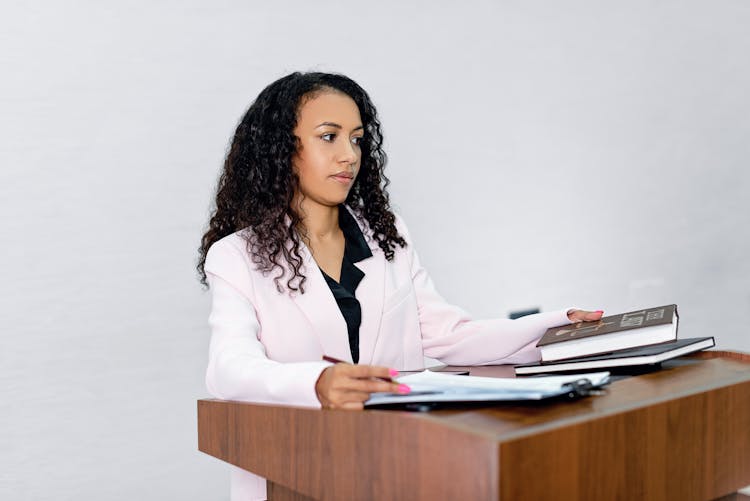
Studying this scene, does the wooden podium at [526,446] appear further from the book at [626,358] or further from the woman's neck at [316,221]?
the woman's neck at [316,221]

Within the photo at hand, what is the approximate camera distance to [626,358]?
49.7 inches

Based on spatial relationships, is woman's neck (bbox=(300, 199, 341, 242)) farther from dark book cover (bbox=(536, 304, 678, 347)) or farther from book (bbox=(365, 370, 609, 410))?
book (bbox=(365, 370, 609, 410))

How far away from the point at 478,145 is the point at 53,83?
176 centimetres

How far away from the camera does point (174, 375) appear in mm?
2840

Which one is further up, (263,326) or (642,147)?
(642,147)

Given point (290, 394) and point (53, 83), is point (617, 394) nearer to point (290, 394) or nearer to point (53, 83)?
point (290, 394)

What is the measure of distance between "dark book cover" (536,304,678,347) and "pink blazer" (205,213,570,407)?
14 cm

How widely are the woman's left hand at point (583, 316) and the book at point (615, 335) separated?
0.32 ft

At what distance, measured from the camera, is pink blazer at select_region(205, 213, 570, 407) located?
139 cm

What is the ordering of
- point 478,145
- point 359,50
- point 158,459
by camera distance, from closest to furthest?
point 158,459 → point 359,50 → point 478,145

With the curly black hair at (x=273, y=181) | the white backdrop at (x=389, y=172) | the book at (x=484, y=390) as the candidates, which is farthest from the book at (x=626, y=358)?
the white backdrop at (x=389, y=172)

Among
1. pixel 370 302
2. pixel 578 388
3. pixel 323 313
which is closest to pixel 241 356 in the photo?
pixel 323 313

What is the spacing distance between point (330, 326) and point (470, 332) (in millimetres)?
325

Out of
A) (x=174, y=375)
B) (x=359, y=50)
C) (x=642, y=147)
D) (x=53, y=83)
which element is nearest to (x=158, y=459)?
(x=174, y=375)
